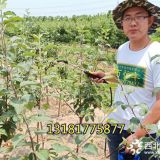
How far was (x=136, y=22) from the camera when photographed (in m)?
2.07

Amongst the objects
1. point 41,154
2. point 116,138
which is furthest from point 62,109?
point 41,154

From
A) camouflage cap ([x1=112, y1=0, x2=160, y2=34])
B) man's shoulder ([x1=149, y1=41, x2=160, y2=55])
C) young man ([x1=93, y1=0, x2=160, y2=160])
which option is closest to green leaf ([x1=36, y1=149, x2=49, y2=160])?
young man ([x1=93, y1=0, x2=160, y2=160])

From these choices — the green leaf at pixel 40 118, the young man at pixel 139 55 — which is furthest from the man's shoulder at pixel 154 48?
the green leaf at pixel 40 118

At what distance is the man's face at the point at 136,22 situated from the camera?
6.80 feet

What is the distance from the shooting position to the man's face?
6.80ft

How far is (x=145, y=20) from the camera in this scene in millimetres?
2104

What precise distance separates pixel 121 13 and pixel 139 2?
0.55 feet

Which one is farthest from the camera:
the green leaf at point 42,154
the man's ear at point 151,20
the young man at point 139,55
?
the man's ear at point 151,20

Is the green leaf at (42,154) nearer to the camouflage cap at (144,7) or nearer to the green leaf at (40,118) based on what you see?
the green leaf at (40,118)

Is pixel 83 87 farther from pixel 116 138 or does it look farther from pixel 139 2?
pixel 139 2

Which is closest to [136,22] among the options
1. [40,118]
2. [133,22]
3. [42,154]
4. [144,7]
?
[133,22]

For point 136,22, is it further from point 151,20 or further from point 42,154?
point 42,154

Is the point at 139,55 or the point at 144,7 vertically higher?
the point at 144,7

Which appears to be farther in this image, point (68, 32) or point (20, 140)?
point (68, 32)
